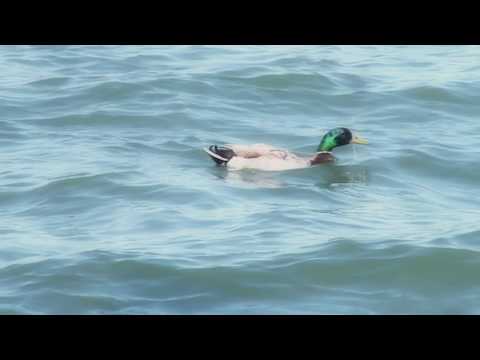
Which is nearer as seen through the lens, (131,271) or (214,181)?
(131,271)

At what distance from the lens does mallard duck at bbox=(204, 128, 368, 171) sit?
11586mm

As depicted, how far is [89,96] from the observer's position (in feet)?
46.7

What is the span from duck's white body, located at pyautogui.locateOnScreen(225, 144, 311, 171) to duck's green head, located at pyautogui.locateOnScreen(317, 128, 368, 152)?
1.54 ft

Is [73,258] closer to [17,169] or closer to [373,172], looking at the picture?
[17,169]

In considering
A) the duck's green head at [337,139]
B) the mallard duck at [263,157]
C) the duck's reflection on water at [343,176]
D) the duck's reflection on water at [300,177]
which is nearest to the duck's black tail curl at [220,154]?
the mallard duck at [263,157]

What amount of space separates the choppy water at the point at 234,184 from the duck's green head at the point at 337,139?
0.24 m

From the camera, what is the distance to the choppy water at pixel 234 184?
6.76m

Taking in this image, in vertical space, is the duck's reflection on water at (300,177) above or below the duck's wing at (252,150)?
below

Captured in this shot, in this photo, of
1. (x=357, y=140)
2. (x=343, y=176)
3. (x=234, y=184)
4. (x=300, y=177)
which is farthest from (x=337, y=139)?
(x=234, y=184)

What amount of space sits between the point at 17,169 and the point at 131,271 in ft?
13.6

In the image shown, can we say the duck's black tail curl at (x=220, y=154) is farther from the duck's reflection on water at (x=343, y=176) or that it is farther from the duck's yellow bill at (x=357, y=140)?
the duck's yellow bill at (x=357, y=140)

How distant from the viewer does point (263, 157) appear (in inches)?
460

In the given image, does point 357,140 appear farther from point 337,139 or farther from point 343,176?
point 343,176
